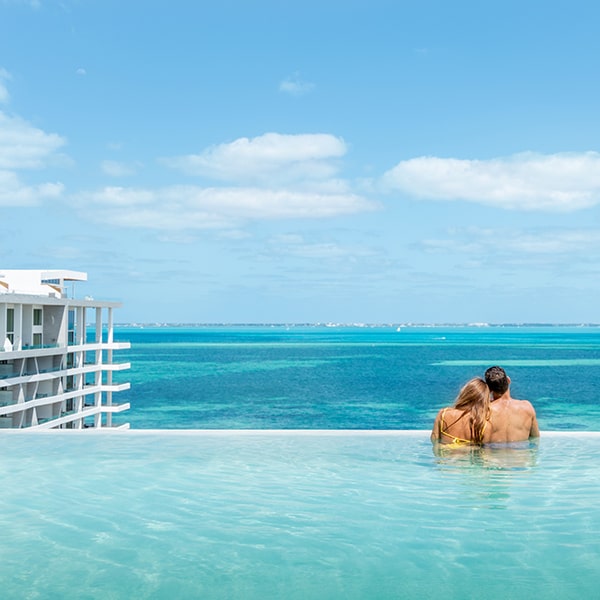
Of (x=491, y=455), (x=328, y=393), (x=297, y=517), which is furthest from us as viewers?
(x=328, y=393)

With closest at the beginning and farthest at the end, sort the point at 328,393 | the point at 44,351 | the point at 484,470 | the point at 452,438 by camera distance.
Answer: the point at 484,470 < the point at 452,438 < the point at 44,351 < the point at 328,393

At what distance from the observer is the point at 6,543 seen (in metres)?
5.41

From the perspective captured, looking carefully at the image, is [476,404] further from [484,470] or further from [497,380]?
[484,470]

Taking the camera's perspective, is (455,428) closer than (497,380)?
No

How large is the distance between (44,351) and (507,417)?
80.5 feet

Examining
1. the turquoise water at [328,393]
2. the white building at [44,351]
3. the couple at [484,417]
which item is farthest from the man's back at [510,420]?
the turquoise water at [328,393]

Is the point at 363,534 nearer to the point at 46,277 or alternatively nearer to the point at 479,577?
the point at 479,577

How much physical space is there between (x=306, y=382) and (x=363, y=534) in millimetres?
62408

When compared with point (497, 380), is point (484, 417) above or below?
below

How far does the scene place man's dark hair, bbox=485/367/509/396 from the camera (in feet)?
25.6

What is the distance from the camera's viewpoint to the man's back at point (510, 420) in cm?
809

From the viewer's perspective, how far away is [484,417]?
805cm

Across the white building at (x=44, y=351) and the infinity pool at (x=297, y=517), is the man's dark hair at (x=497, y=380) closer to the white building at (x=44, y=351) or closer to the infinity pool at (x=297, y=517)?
the infinity pool at (x=297, y=517)

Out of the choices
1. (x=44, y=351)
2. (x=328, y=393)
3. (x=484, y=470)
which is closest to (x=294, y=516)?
(x=484, y=470)
